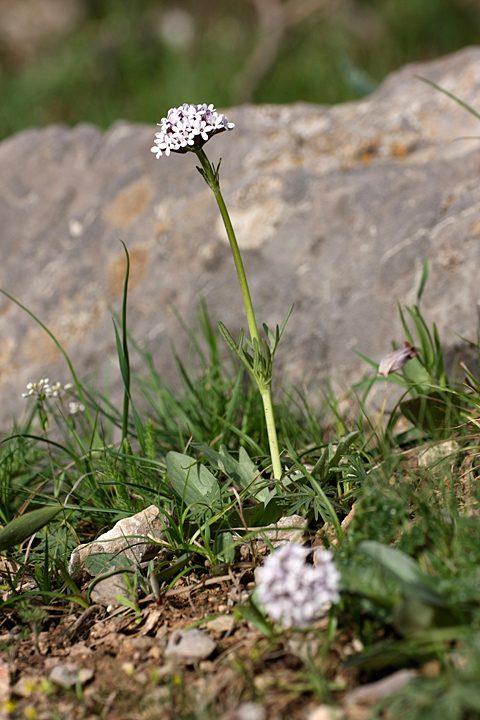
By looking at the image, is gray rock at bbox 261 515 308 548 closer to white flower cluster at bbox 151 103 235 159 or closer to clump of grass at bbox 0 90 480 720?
clump of grass at bbox 0 90 480 720

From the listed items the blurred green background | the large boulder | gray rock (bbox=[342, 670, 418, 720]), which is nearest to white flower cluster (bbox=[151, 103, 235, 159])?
the large boulder

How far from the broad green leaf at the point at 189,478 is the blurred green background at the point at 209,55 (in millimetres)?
3756

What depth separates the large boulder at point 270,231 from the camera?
2656 mm

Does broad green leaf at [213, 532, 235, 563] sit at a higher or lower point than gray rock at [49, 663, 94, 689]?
higher

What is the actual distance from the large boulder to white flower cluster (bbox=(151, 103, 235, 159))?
1177mm

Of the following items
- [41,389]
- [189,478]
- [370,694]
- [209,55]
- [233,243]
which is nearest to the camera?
[370,694]

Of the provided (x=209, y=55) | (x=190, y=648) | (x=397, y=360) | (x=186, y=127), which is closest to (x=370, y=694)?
(x=190, y=648)

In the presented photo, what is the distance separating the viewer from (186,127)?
1690 mm

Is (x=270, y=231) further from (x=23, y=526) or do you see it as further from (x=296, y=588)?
(x=296, y=588)

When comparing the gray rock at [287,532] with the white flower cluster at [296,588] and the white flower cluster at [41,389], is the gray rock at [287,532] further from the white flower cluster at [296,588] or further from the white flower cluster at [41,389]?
the white flower cluster at [41,389]

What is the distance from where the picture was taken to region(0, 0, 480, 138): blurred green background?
553 cm

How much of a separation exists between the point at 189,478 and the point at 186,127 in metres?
0.98

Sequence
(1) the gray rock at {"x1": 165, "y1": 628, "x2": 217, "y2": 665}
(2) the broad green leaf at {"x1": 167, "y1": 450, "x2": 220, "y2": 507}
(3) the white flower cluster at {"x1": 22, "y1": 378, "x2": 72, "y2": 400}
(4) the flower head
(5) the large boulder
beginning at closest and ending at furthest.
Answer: (1) the gray rock at {"x1": 165, "y1": 628, "x2": 217, "y2": 665} < (2) the broad green leaf at {"x1": 167, "y1": 450, "x2": 220, "y2": 507} < (4) the flower head < (3) the white flower cluster at {"x1": 22, "y1": 378, "x2": 72, "y2": 400} < (5) the large boulder

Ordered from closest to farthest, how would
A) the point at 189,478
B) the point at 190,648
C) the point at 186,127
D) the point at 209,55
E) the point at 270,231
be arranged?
the point at 190,648 < the point at 186,127 < the point at 189,478 < the point at 270,231 < the point at 209,55
